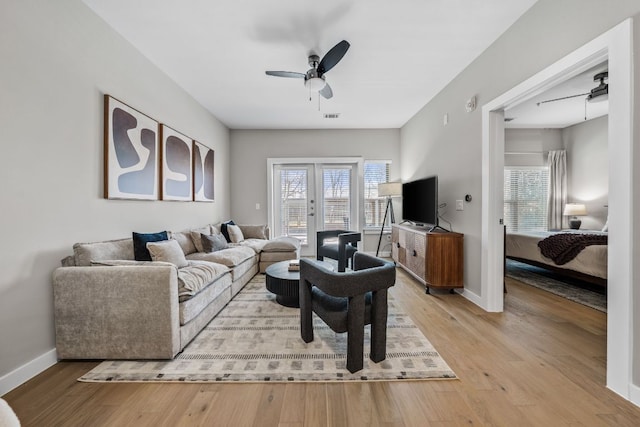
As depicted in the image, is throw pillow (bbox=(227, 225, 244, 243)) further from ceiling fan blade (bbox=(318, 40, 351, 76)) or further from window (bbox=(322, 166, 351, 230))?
ceiling fan blade (bbox=(318, 40, 351, 76))

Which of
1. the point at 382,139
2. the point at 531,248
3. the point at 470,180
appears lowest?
the point at 531,248

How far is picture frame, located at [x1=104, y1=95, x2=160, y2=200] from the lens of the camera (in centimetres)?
233

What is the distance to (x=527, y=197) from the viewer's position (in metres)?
5.67

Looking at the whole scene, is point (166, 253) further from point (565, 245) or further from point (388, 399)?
point (565, 245)

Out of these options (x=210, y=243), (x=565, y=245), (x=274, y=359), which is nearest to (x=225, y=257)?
(x=210, y=243)

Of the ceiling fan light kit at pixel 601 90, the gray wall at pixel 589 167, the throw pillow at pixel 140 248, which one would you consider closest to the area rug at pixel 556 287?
the gray wall at pixel 589 167

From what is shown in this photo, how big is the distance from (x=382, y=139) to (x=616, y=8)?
4.06m

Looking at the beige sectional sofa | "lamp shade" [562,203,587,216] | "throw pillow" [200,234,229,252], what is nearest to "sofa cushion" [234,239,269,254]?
"throw pillow" [200,234,229,252]

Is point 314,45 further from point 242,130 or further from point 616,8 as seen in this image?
point 242,130

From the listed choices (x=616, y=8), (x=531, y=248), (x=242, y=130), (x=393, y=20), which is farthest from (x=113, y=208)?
(x=531, y=248)

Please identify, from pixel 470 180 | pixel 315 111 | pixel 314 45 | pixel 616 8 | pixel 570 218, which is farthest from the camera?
pixel 570 218

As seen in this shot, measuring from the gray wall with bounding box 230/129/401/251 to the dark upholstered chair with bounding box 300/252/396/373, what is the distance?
3.87 metres

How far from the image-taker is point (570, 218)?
5.39m

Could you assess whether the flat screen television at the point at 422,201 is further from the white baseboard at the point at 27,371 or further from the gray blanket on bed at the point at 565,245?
the white baseboard at the point at 27,371
